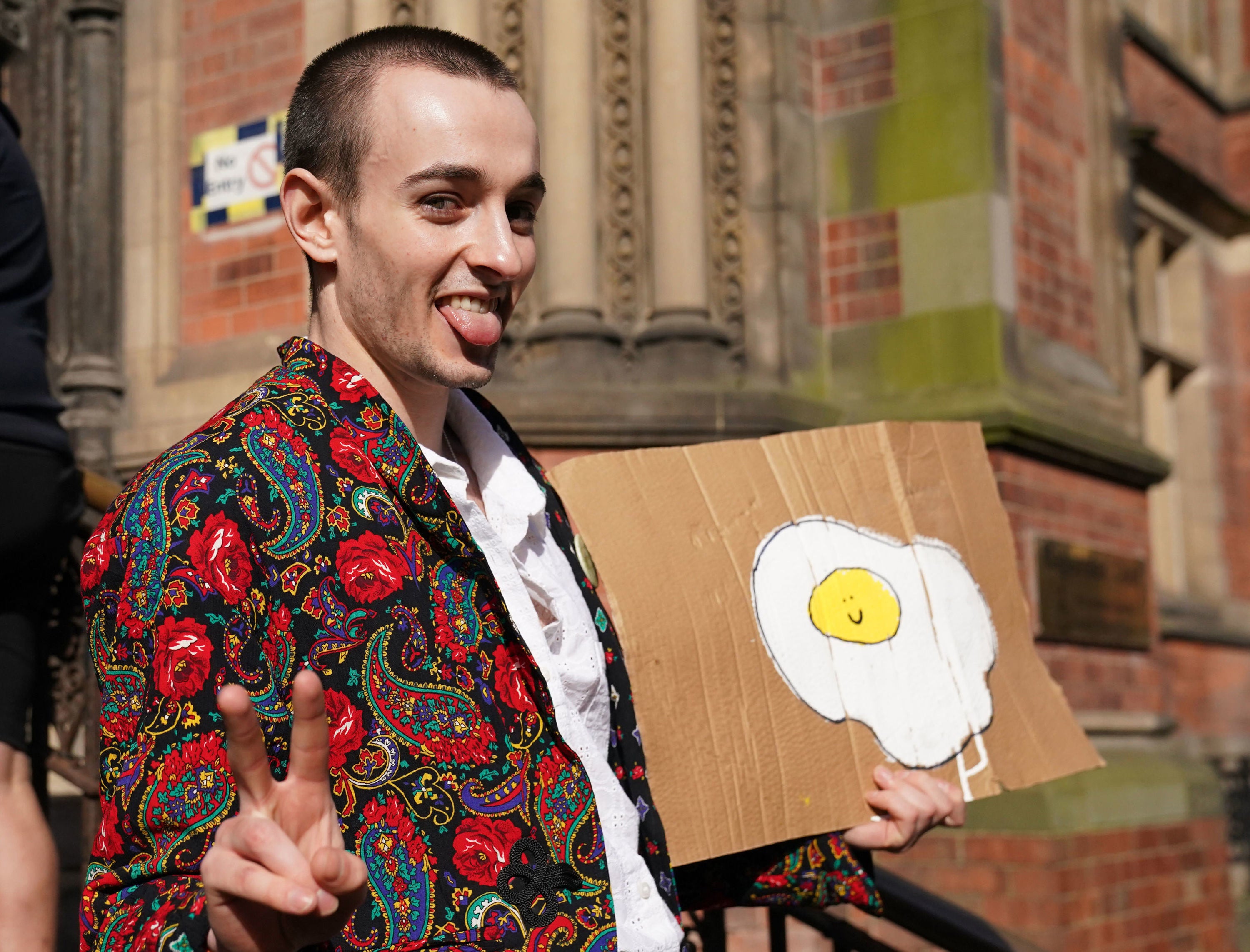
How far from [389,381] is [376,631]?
342 mm

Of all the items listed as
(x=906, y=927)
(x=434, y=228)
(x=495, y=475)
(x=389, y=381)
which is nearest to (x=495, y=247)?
(x=434, y=228)

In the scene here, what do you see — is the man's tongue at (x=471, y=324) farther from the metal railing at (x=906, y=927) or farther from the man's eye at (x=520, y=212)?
the metal railing at (x=906, y=927)

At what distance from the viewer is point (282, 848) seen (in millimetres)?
968

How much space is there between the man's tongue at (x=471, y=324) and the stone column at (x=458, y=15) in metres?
4.16

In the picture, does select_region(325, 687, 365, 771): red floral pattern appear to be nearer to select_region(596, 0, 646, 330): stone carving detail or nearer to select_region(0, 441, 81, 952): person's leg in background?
select_region(0, 441, 81, 952): person's leg in background

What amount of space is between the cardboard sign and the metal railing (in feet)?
2.77

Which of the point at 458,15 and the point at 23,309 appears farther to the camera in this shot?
the point at 458,15

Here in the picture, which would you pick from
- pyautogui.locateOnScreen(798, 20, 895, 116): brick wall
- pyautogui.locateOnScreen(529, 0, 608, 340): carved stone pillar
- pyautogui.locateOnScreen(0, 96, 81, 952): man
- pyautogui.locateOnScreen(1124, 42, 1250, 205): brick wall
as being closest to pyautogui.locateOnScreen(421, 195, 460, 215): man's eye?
pyautogui.locateOnScreen(0, 96, 81, 952): man

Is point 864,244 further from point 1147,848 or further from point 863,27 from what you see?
point 1147,848

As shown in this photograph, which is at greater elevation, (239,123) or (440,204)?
(239,123)

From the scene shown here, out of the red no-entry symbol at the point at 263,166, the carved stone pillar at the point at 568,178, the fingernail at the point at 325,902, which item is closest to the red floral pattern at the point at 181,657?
the fingernail at the point at 325,902

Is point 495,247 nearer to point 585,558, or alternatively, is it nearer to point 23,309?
point 585,558

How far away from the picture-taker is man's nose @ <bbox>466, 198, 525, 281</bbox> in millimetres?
→ 1486

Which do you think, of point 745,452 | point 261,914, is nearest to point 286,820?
point 261,914
